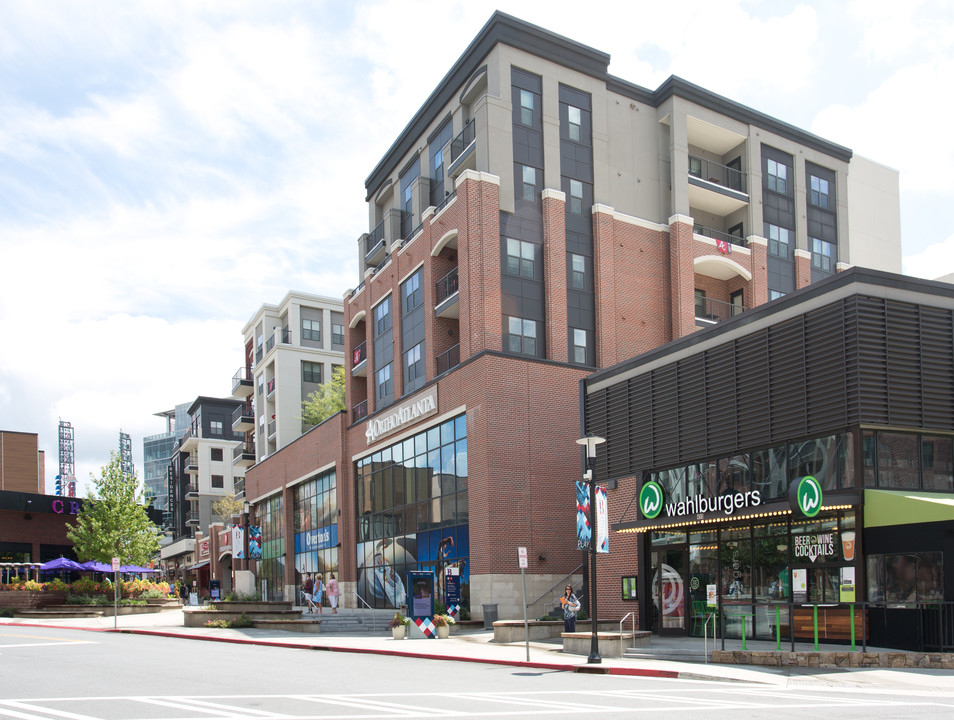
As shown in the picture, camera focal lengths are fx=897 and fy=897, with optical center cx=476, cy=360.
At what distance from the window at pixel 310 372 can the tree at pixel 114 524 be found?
2075cm

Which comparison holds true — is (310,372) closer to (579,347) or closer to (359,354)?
(359,354)

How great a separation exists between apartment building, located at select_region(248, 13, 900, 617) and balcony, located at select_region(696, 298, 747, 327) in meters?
0.10

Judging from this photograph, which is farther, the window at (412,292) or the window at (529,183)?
the window at (412,292)

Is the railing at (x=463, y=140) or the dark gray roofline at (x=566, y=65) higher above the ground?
the dark gray roofline at (x=566, y=65)

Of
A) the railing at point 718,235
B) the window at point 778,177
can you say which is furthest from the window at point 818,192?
the railing at point 718,235

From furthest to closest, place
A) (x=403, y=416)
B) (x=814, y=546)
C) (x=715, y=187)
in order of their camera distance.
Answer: (x=715, y=187)
(x=403, y=416)
(x=814, y=546)

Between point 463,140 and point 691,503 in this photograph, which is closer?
point 691,503

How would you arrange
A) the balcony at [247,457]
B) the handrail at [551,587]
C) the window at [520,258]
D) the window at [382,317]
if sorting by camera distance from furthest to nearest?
the balcony at [247,457] < the window at [382,317] < the window at [520,258] < the handrail at [551,587]

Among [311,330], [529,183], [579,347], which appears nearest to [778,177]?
[529,183]

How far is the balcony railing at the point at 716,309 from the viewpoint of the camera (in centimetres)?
4412

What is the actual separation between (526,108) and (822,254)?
742 inches

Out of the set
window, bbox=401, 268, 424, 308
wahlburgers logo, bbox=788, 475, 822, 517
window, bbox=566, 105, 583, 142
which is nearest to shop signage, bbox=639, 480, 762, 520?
wahlburgers logo, bbox=788, 475, 822, 517

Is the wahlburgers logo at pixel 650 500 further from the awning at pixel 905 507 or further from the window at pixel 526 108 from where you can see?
the window at pixel 526 108

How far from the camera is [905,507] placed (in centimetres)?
1952
